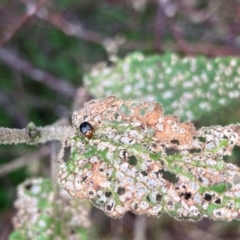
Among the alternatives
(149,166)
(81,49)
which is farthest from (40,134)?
(81,49)

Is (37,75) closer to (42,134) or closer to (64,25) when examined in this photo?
(64,25)

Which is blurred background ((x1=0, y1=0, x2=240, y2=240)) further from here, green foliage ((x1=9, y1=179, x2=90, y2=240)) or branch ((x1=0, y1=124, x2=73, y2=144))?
branch ((x1=0, y1=124, x2=73, y2=144))

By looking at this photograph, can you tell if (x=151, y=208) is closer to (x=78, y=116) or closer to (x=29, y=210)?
(x=78, y=116)

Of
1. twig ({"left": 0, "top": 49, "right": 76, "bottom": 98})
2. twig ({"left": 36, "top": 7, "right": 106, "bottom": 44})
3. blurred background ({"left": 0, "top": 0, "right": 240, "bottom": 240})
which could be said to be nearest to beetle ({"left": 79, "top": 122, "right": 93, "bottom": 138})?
blurred background ({"left": 0, "top": 0, "right": 240, "bottom": 240})

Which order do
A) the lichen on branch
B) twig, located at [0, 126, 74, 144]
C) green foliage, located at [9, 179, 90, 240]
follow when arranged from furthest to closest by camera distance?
1. green foliage, located at [9, 179, 90, 240]
2. twig, located at [0, 126, 74, 144]
3. the lichen on branch

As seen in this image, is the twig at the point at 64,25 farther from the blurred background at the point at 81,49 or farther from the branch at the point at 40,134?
the branch at the point at 40,134

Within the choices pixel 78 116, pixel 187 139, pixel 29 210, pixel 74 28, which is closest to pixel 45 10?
pixel 74 28
